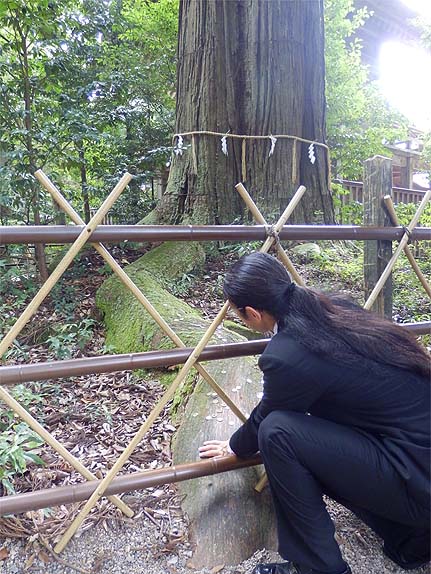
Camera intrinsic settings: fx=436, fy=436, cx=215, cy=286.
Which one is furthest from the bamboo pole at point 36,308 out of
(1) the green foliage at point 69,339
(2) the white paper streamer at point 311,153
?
(2) the white paper streamer at point 311,153

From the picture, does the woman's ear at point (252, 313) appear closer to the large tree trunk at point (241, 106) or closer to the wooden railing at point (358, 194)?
the large tree trunk at point (241, 106)

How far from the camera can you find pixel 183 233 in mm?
1675

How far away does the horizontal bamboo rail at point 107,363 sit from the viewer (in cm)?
154

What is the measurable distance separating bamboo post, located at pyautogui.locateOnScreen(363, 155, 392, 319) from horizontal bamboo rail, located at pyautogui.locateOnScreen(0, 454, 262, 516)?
1.04 m

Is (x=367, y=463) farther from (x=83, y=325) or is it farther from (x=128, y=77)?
(x=128, y=77)

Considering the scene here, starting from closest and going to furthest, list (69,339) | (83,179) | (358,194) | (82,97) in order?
(69,339), (82,97), (83,179), (358,194)

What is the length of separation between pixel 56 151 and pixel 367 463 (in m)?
3.31

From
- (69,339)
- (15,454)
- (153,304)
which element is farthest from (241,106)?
(15,454)

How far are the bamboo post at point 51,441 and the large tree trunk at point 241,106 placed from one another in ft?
9.17

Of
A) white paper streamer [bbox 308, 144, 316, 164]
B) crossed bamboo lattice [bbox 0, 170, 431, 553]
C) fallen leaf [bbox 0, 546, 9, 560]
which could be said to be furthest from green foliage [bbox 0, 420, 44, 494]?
white paper streamer [bbox 308, 144, 316, 164]

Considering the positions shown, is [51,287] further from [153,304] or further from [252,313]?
[153,304]

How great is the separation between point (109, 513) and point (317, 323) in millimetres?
1161

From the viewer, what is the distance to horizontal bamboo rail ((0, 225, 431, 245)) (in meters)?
1.48

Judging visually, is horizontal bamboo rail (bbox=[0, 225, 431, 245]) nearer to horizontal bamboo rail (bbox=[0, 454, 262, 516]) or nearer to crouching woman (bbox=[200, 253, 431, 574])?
crouching woman (bbox=[200, 253, 431, 574])
